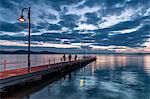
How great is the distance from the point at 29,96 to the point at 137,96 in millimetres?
8950

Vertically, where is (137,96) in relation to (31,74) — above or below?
below

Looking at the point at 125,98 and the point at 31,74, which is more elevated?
the point at 31,74

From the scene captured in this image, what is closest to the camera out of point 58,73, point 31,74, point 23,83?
point 23,83

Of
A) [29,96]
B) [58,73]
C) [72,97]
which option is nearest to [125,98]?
[72,97]

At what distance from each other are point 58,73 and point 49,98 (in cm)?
1894

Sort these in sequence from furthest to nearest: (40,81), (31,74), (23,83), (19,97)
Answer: (40,81) → (31,74) → (23,83) → (19,97)

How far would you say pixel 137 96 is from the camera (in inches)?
730

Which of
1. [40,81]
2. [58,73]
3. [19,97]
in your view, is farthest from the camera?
[58,73]

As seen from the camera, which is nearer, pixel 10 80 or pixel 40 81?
pixel 10 80

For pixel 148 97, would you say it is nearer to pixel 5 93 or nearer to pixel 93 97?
pixel 93 97

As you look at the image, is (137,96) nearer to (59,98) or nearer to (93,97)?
(93,97)

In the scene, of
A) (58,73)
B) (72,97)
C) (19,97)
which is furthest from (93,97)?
(58,73)

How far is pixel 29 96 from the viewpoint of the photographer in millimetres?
17125

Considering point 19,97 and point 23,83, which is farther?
point 23,83
